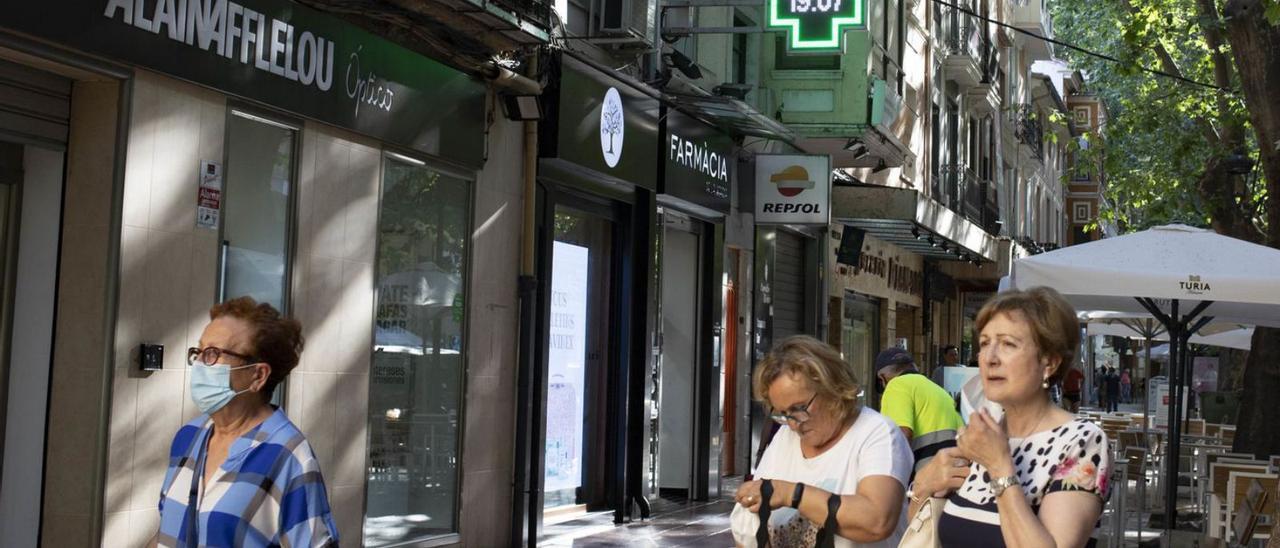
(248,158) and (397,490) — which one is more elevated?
(248,158)

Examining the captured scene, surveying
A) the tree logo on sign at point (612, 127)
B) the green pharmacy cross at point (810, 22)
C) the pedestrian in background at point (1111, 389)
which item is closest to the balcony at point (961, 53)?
the green pharmacy cross at point (810, 22)

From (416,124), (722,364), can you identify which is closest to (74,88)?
(416,124)

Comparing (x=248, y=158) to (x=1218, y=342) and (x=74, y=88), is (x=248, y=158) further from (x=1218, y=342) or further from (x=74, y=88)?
(x=1218, y=342)

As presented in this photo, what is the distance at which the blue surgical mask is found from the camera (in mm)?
4105

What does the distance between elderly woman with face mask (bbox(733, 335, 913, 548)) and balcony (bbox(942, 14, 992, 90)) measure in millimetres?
28147

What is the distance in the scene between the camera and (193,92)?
8.77 meters

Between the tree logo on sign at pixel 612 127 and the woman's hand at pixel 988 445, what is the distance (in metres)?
10.7

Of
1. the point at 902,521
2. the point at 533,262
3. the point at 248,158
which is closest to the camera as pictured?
the point at 902,521

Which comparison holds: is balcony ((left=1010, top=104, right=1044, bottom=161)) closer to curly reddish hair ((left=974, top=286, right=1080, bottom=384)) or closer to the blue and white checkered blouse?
curly reddish hair ((left=974, top=286, right=1080, bottom=384))

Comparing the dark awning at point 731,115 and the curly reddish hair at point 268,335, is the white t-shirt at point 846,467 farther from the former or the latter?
the dark awning at point 731,115

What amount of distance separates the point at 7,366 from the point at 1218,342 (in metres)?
18.6

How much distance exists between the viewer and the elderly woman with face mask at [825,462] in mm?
4352

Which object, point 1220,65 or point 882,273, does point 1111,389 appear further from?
point 1220,65

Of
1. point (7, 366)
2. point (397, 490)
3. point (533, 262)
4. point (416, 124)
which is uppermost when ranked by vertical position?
point (416, 124)
